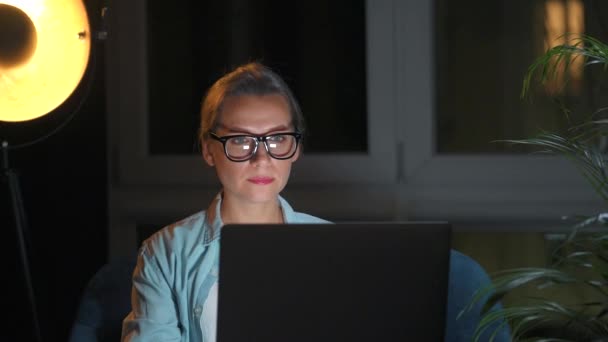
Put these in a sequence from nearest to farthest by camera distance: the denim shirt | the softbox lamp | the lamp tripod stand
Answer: the denim shirt → the softbox lamp → the lamp tripod stand

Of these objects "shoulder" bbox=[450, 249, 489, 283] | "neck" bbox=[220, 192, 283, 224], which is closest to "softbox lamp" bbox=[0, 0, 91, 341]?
"neck" bbox=[220, 192, 283, 224]

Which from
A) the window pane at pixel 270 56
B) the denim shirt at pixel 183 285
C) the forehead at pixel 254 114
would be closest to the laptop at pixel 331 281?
the denim shirt at pixel 183 285

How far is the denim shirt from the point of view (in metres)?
1.63

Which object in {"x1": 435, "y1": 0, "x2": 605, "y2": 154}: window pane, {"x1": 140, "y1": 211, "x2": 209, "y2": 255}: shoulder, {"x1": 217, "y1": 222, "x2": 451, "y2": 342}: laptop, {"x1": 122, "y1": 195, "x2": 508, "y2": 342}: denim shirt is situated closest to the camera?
{"x1": 217, "y1": 222, "x2": 451, "y2": 342}: laptop

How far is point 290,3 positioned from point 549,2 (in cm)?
76

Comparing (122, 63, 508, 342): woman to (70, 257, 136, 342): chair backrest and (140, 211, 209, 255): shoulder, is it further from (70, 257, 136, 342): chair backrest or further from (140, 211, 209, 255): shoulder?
(70, 257, 136, 342): chair backrest

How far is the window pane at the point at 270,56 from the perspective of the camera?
2.73 m

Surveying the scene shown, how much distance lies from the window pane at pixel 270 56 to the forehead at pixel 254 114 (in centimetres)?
93

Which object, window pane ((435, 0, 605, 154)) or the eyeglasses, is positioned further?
window pane ((435, 0, 605, 154))

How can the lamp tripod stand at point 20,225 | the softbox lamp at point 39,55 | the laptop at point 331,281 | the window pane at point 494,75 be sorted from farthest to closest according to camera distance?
the window pane at point 494,75
the lamp tripod stand at point 20,225
the softbox lamp at point 39,55
the laptop at point 331,281

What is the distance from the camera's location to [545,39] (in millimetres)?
2650

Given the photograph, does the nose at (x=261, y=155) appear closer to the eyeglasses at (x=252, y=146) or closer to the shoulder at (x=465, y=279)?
the eyeglasses at (x=252, y=146)

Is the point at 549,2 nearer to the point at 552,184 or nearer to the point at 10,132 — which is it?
the point at 552,184

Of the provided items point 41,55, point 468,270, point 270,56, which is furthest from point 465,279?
point 270,56
